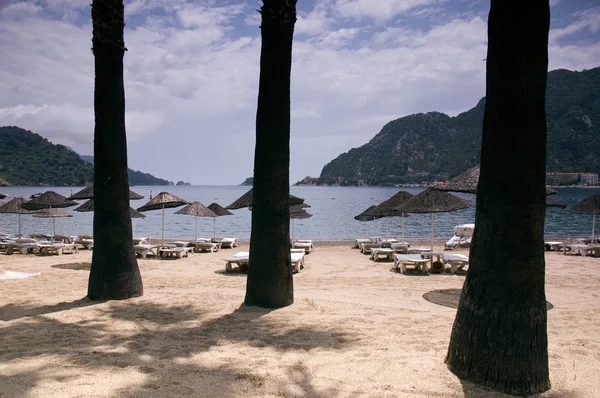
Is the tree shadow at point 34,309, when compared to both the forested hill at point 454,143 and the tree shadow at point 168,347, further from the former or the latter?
the forested hill at point 454,143

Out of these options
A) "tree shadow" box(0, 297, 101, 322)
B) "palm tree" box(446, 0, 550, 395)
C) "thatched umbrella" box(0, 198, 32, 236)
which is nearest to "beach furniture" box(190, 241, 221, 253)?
Result: "thatched umbrella" box(0, 198, 32, 236)

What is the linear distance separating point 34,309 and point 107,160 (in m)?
2.43

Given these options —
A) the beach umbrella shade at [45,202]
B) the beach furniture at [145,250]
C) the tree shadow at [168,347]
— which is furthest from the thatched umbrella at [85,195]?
the tree shadow at [168,347]

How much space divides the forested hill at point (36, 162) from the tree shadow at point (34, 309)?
105 meters

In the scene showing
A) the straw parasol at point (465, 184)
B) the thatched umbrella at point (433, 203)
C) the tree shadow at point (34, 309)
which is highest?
the straw parasol at point (465, 184)

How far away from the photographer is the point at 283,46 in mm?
6477

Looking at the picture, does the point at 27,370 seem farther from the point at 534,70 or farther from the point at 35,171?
the point at 35,171

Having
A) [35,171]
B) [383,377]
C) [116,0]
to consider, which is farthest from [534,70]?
[35,171]

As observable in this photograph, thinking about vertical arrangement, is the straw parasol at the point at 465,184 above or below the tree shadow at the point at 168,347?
above

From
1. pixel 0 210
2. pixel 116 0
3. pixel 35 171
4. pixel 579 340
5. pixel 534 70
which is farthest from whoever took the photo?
pixel 35 171

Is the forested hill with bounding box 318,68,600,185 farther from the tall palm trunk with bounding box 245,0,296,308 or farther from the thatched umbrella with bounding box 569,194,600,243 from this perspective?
the tall palm trunk with bounding box 245,0,296,308

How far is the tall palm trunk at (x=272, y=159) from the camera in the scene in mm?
6438

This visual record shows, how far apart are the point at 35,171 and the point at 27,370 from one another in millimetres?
117671

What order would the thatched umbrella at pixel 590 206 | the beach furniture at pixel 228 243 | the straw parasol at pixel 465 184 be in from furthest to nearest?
the beach furniture at pixel 228 243 < the thatched umbrella at pixel 590 206 < the straw parasol at pixel 465 184
